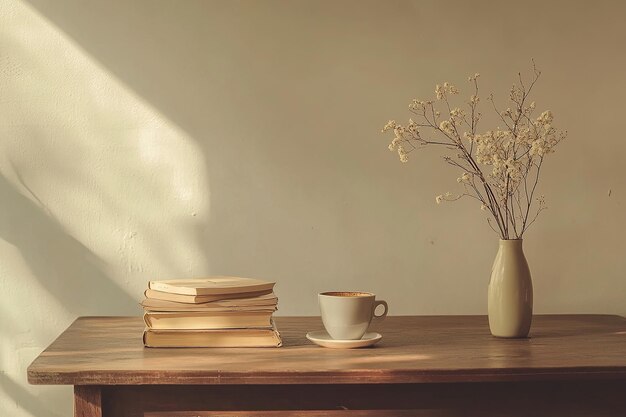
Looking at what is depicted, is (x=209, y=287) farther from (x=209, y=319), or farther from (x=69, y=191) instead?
(x=69, y=191)

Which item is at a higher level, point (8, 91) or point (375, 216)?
point (8, 91)

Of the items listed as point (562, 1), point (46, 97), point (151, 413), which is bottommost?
point (151, 413)

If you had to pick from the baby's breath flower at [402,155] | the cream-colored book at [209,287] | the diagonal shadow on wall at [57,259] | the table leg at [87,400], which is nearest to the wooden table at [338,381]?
the table leg at [87,400]

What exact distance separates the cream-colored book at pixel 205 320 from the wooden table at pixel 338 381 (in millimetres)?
49

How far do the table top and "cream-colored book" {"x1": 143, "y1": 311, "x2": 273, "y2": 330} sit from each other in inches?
1.7

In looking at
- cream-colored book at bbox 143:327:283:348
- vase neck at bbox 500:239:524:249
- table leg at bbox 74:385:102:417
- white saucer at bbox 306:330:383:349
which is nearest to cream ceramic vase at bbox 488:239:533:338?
vase neck at bbox 500:239:524:249

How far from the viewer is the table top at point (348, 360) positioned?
1374 millimetres

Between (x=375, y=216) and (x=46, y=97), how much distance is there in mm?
889

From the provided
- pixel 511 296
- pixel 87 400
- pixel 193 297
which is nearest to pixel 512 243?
pixel 511 296

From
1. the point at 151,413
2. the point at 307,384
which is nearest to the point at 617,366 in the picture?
the point at 307,384

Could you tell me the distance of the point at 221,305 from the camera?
63.1 inches

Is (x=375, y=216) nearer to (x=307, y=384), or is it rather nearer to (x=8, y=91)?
(x=307, y=384)

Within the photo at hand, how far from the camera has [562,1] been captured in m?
2.22

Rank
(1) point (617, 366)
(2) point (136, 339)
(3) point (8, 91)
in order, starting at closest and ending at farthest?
(1) point (617, 366), (2) point (136, 339), (3) point (8, 91)
